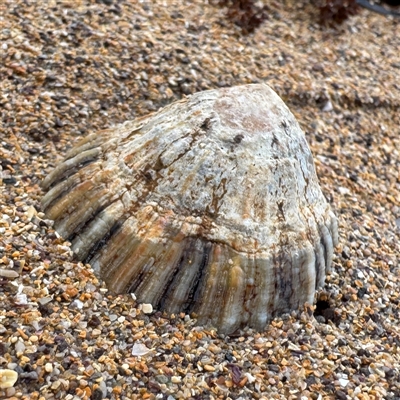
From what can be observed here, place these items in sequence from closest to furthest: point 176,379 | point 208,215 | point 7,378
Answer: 1. point 7,378
2. point 176,379
3. point 208,215

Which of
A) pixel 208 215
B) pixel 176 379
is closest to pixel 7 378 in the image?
pixel 176 379

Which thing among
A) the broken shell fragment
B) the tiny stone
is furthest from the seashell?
the broken shell fragment

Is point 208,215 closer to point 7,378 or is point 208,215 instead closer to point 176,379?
point 176,379

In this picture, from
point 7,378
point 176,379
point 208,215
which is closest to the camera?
point 7,378

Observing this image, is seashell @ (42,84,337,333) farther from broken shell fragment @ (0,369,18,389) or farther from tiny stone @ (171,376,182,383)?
broken shell fragment @ (0,369,18,389)

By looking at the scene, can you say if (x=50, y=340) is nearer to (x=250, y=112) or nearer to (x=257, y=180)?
(x=257, y=180)

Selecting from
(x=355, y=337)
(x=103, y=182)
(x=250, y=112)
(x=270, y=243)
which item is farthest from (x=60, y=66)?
(x=355, y=337)
